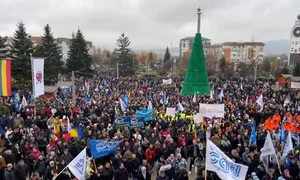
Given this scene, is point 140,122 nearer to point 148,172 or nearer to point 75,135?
point 75,135

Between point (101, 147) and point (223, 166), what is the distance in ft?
12.2

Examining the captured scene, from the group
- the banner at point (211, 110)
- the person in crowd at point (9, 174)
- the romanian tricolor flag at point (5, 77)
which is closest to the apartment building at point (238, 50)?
the banner at point (211, 110)

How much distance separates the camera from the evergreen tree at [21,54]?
108 feet

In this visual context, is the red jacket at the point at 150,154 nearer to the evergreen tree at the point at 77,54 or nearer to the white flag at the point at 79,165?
the white flag at the point at 79,165

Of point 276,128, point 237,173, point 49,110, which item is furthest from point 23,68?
point 237,173

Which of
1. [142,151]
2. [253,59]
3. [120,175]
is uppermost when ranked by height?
[253,59]

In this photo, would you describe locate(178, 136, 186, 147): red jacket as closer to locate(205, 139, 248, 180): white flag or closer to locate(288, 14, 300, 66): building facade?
locate(205, 139, 248, 180): white flag

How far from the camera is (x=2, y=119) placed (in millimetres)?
14891

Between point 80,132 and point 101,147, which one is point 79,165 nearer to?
point 101,147

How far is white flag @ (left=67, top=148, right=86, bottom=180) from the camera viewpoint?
8.15 metres

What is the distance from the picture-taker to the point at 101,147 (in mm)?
9859

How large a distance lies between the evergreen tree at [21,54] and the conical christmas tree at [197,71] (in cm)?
1835

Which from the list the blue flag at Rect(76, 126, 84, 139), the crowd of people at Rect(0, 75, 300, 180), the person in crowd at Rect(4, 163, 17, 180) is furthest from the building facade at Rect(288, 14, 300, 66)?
the person in crowd at Rect(4, 163, 17, 180)

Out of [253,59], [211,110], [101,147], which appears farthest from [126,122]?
[253,59]
